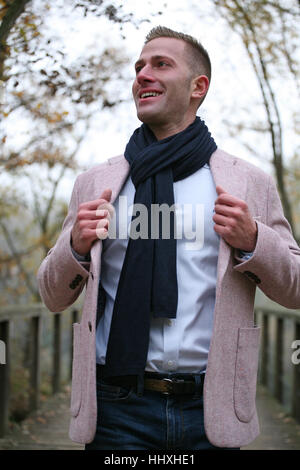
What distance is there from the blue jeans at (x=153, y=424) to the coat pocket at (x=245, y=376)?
0.13m

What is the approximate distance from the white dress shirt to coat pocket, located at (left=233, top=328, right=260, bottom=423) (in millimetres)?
120

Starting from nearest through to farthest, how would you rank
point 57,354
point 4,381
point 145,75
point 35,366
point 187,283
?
point 187,283 < point 145,75 < point 4,381 < point 35,366 < point 57,354

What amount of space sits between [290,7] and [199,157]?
4000 mm

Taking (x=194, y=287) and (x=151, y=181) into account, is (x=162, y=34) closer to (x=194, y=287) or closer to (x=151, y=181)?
(x=151, y=181)

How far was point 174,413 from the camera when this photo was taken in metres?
1.99

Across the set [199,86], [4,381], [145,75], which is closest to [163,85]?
[145,75]

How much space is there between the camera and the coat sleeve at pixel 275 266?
194cm

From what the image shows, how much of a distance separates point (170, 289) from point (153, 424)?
0.45 meters

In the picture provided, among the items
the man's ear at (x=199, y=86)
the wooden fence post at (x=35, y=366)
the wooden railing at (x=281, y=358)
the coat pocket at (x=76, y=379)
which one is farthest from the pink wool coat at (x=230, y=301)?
the wooden fence post at (x=35, y=366)

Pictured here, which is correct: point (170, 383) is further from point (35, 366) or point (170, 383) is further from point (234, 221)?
point (35, 366)

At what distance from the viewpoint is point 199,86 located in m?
2.39

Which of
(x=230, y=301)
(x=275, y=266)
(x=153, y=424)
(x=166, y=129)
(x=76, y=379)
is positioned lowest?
(x=153, y=424)

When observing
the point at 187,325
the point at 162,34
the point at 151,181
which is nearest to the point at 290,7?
the point at 162,34

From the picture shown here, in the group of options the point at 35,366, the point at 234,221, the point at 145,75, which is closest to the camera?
the point at 234,221
